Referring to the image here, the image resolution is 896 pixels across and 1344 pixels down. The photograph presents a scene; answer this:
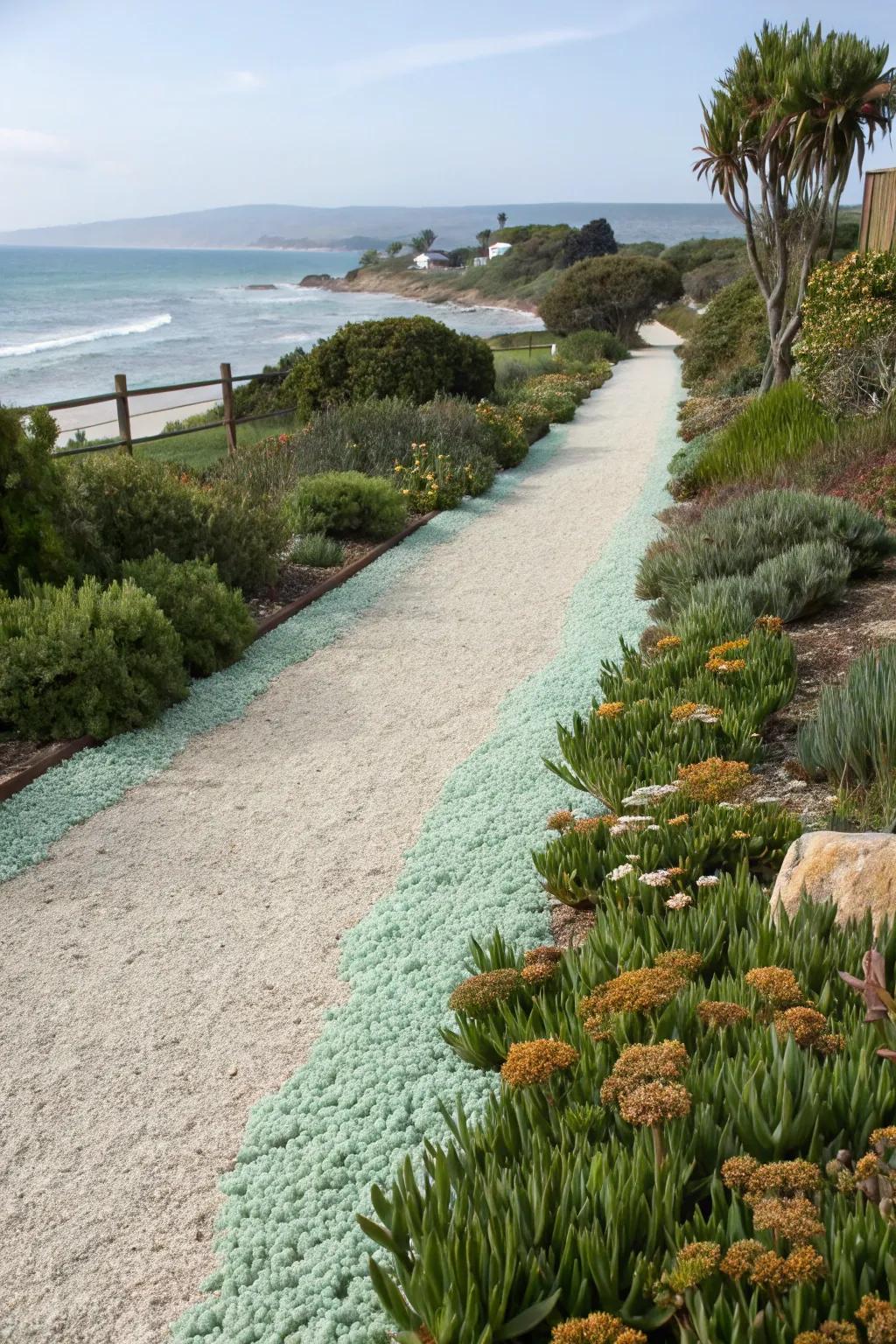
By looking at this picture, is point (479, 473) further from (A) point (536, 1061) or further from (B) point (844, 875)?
(A) point (536, 1061)

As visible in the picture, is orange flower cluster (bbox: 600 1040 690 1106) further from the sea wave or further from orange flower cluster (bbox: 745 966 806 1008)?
the sea wave

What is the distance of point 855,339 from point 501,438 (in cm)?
532

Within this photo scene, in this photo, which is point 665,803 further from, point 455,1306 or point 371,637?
point 371,637

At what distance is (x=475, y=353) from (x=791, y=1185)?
1672cm

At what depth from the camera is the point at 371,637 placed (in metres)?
7.50

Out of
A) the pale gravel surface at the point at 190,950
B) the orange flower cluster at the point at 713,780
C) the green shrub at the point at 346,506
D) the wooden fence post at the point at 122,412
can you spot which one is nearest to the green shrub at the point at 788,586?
the pale gravel surface at the point at 190,950

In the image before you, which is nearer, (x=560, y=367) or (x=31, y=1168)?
(x=31, y=1168)

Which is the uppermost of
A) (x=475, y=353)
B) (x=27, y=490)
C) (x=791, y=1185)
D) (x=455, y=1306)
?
(x=475, y=353)

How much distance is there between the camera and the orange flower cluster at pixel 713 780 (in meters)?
3.55

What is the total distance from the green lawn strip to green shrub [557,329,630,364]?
21789mm

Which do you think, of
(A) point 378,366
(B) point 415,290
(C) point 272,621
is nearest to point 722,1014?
(C) point 272,621

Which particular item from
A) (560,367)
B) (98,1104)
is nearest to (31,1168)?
(98,1104)

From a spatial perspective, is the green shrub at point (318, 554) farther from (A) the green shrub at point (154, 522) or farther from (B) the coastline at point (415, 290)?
(B) the coastline at point (415, 290)

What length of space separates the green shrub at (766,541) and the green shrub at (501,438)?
6987 millimetres
